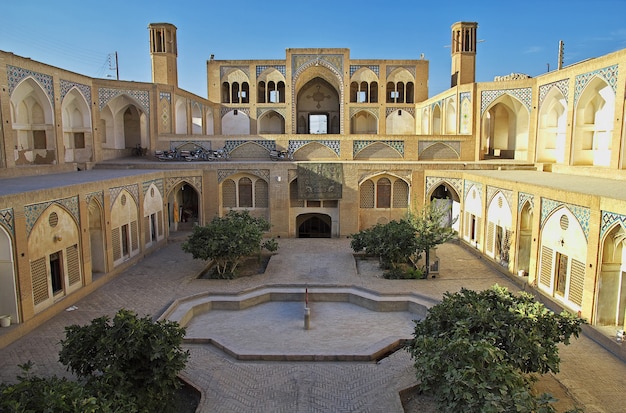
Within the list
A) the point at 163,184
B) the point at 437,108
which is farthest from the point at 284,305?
the point at 437,108

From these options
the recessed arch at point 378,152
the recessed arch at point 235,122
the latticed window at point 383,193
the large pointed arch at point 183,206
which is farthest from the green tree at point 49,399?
the recessed arch at point 235,122

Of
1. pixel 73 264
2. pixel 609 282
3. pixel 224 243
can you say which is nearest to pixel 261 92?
pixel 224 243

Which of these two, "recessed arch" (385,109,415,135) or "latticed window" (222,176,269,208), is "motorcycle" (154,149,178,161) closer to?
"latticed window" (222,176,269,208)

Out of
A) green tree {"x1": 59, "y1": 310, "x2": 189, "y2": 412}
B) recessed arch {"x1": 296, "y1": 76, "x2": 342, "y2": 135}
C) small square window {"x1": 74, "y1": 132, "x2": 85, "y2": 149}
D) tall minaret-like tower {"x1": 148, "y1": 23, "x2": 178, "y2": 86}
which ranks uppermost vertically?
tall minaret-like tower {"x1": 148, "y1": 23, "x2": 178, "y2": 86}

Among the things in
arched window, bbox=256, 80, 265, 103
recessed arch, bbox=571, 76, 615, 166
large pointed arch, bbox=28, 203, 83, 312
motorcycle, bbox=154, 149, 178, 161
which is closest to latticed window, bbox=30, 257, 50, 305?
large pointed arch, bbox=28, 203, 83, 312

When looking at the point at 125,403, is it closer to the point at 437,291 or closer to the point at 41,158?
the point at 437,291

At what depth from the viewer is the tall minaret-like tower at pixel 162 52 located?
20047mm

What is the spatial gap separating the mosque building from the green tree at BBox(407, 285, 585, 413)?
2.57 metres

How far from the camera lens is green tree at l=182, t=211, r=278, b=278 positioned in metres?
10.3

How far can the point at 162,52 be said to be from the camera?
20062 millimetres

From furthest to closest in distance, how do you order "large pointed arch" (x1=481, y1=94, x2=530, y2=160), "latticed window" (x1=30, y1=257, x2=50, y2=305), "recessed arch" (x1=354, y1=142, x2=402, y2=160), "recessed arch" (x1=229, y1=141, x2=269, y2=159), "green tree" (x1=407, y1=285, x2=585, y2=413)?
"large pointed arch" (x1=481, y1=94, x2=530, y2=160), "recessed arch" (x1=229, y1=141, x2=269, y2=159), "recessed arch" (x1=354, y1=142, x2=402, y2=160), "latticed window" (x1=30, y1=257, x2=50, y2=305), "green tree" (x1=407, y1=285, x2=585, y2=413)

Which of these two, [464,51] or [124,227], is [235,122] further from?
[124,227]

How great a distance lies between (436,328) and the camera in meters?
5.68

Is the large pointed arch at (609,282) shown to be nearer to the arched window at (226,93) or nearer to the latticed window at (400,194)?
the latticed window at (400,194)
